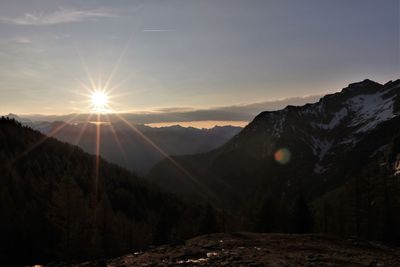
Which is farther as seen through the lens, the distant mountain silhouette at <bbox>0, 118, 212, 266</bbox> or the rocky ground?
the distant mountain silhouette at <bbox>0, 118, 212, 266</bbox>

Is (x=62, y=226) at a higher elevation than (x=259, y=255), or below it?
below

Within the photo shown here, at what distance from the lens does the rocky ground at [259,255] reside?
20.9 metres

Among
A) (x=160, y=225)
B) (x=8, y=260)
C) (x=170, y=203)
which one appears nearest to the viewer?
(x=8, y=260)

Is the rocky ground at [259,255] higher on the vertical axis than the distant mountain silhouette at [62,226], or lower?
higher

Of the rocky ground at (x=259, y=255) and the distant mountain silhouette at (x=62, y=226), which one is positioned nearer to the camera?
the rocky ground at (x=259, y=255)

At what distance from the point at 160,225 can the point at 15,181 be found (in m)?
52.6

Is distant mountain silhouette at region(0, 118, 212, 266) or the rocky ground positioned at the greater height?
the rocky ground

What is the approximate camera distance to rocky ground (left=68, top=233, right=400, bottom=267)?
20.9 meters

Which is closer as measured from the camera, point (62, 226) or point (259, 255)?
point (259, 255)

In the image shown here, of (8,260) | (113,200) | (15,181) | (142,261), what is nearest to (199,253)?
(142,261)

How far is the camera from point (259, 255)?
2269 centimetres

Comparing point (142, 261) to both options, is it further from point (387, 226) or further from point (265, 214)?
point (265, 214)

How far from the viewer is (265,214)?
72125 millimetres

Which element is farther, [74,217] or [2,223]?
[2,223]
